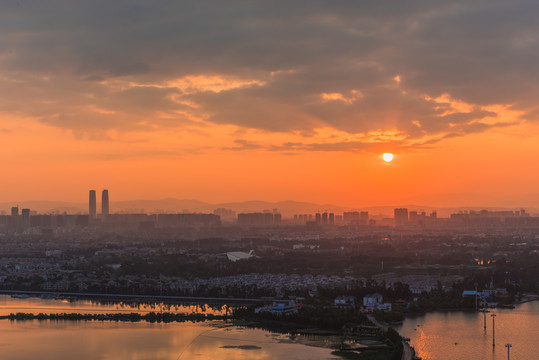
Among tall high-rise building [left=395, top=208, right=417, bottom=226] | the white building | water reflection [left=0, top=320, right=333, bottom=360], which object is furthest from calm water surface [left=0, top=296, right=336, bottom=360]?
tall high-rise building [left=395, top=208, right=417, bottom=226]

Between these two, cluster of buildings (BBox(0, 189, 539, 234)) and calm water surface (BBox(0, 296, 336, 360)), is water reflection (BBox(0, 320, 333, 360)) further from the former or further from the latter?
cluster of buildings (BBox(0, 189, 539, 234))

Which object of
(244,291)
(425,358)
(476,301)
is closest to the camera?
(425,358)

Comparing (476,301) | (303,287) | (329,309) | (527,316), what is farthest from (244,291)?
(527,316)

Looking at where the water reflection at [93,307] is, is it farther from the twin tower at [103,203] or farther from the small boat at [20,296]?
the twin tower at [103,203]

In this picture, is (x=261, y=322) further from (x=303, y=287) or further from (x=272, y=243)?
(x=272, y=243)

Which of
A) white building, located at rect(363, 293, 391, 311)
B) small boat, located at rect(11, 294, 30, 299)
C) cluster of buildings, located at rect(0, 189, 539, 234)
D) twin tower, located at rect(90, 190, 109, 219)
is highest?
twin tower, located at rect(90, 190, 109, 219)

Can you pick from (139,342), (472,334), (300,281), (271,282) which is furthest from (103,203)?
(472,334)

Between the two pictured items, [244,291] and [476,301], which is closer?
[476,301]
